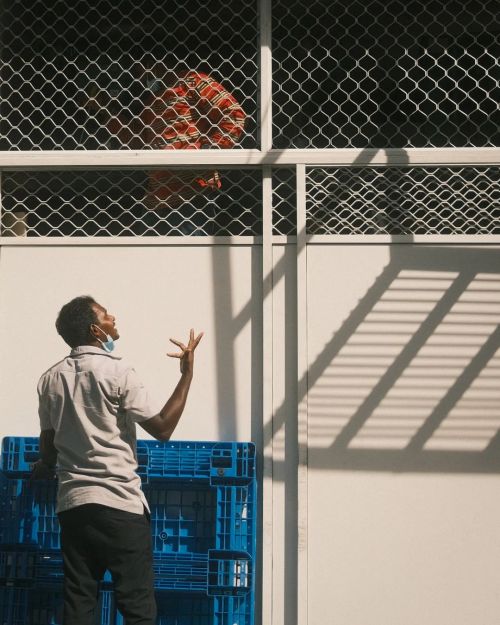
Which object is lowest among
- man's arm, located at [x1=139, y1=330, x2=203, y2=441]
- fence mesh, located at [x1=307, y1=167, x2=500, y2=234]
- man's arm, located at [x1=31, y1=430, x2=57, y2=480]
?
man's arm, located at [x1=31, y1=430, x2=57, y2=480]

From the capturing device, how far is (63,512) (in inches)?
137

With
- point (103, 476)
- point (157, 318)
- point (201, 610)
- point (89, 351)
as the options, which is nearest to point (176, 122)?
point (157, 318)

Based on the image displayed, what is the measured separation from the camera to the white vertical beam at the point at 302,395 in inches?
165

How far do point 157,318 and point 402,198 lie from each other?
1253 millimetres

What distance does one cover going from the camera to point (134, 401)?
350 cm

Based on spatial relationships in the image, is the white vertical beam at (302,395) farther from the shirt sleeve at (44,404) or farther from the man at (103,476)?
the shirt sleeve at (44,404)

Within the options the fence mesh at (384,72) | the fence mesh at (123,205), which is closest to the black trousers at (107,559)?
the fence mesh at (123,205)

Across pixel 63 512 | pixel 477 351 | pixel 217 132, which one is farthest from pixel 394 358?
pixel 63 512

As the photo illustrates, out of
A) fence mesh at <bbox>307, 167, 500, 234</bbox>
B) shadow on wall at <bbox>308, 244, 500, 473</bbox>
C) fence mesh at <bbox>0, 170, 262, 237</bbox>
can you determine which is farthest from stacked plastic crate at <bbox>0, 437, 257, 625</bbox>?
fence mesh at <bbox>307, 167, 500, 234</bbox>

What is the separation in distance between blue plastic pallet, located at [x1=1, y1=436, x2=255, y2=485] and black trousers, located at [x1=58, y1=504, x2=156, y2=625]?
2.23 feet

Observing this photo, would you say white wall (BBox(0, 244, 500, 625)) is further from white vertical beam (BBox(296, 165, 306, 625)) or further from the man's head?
the man's head

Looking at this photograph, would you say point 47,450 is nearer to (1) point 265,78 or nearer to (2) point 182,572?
(2) point 182,572

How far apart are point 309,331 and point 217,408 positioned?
0.54 metres

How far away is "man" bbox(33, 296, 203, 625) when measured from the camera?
3.41m
